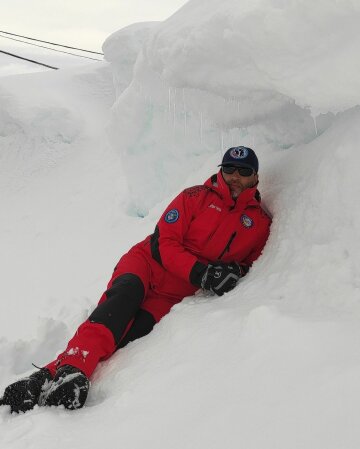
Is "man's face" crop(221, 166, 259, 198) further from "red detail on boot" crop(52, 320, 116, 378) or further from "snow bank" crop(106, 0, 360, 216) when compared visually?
"red detail on boot" crop(52, 320, 116, 378)

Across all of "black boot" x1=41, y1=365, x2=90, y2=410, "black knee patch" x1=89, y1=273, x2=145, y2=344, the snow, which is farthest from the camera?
"black knee patch" x1=89, y1=273, x2=145, y2=344

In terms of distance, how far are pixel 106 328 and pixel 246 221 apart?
84 centimetres

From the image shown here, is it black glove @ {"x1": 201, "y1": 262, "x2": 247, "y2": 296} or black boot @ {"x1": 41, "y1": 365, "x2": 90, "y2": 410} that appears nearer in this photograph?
black boot @ {"x1": 41, "y1": 365, "x2": 90, "y2": 410}

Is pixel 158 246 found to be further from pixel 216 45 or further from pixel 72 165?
pixel 72 165

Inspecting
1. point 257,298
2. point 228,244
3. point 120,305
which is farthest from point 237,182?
point 120,305

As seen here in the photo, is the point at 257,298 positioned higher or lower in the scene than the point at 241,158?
lower

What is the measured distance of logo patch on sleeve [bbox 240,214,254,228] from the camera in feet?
8.01

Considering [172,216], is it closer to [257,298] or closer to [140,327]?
[140,327]

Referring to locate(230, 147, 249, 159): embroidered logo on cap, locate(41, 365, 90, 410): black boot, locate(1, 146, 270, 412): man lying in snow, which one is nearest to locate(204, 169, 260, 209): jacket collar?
locate(1, 146, 270, 412): man lying in snow

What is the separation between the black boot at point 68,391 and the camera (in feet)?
5.81

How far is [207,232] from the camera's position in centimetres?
249

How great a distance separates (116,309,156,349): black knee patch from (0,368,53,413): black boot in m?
0.46

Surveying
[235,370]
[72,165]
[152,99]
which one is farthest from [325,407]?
[72,165]

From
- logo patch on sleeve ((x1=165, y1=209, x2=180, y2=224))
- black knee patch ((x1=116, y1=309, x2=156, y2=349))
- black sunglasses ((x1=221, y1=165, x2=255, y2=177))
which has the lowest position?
black knee patch ((x1=116, y1=309, x2=156, y2=349))
